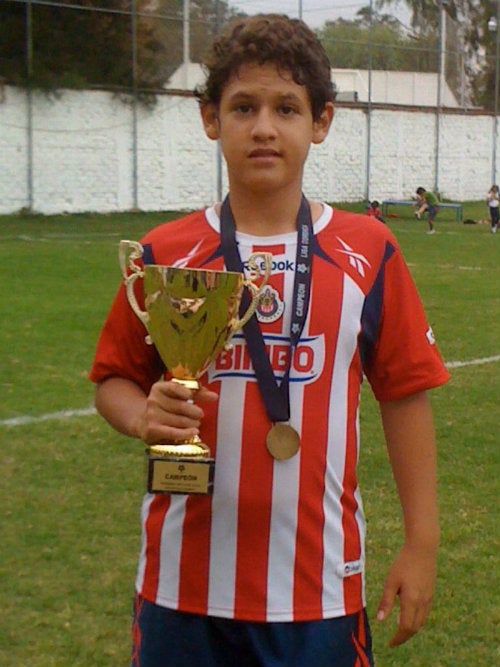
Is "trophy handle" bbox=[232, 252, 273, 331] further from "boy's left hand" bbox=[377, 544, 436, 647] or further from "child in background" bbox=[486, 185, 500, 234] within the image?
"child in background" bbox=[486, 185, 500, 234]

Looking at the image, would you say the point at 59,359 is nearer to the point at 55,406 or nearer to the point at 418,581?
the point at 55,406

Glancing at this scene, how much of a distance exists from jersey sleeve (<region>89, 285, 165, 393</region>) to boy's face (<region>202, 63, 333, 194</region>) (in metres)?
0.33

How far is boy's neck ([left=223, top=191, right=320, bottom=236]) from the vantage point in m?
2.34

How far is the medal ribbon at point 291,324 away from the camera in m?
2.21

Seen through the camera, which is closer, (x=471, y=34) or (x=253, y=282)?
(x=253, y=282)

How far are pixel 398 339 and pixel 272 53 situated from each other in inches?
23.7

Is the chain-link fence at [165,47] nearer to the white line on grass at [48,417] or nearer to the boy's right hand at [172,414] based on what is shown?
the white line on grass at [48,417]

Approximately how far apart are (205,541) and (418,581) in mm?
417

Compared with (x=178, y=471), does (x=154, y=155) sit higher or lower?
higher

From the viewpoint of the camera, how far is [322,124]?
246cm

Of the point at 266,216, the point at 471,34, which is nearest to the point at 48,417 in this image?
the point at 266,216

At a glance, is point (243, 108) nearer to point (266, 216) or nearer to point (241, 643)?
point (266, 216)

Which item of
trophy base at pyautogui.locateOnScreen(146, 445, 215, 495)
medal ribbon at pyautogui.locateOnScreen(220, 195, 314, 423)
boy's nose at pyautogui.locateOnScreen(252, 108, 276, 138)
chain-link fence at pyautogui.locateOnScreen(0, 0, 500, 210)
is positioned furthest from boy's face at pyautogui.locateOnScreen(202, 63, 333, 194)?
chain-link fence at pyautogui.locateOnScreen(0, 0, 500, 210)

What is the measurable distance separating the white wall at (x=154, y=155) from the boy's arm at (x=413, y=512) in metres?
23.4
